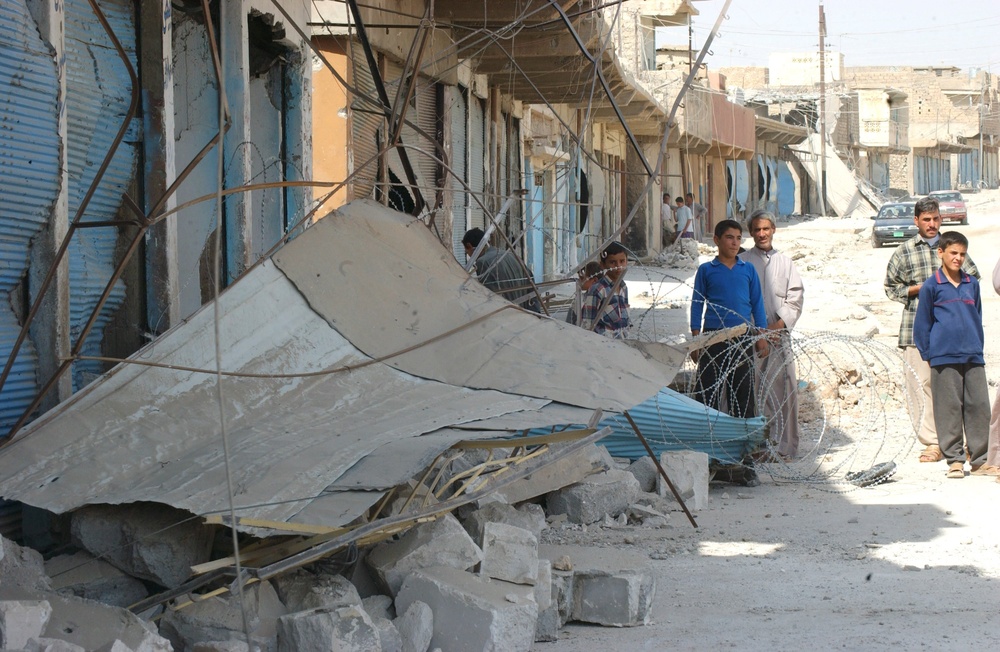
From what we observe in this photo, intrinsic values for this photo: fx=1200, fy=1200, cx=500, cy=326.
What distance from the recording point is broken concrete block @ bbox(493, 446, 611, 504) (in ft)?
18.7

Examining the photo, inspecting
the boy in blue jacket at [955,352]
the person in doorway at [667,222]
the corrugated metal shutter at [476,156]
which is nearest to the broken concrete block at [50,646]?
the boy in blue jacket at [955,352]

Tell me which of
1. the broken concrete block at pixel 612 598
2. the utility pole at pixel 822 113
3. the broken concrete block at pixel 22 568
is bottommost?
the broken concrete block at pixel 612 598

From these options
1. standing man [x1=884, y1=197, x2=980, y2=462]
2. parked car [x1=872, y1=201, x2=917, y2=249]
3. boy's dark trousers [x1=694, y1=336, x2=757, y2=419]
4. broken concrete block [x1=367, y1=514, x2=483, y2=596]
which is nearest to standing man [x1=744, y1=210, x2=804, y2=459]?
boy's dark trousers [x1=694, y1=336, x2=757, y2=419]

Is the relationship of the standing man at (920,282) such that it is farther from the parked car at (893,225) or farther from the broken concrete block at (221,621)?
the parked car at (893,225)

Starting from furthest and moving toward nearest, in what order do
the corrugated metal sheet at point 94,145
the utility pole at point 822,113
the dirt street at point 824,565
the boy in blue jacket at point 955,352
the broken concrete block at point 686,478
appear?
the utility pole at point 822,113, the boy in blue jacket at point 955,352, the broken concrete block at point 686,478, the corrugated metal sheet at point 94,145, the dirt street at point 824,565

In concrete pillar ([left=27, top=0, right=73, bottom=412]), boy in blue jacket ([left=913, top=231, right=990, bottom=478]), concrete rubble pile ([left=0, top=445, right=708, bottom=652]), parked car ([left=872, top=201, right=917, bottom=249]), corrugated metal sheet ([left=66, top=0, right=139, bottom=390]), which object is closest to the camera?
concrete rubble pile ([left=0, top=445, right=708, bottom=652])

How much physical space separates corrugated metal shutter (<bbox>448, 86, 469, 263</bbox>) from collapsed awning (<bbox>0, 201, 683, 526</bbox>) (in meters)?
7.96

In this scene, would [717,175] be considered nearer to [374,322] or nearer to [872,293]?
[872,293]

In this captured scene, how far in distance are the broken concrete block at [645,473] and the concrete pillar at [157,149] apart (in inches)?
105

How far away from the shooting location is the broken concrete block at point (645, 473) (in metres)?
6.71

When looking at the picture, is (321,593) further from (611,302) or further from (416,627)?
(611,302)

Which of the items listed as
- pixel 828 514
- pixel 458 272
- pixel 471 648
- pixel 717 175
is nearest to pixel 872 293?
pixel 828 514

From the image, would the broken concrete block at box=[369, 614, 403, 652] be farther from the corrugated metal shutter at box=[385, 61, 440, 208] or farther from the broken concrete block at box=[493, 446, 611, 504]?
the corrugated metal shutter at box=[385, 61, 440, 208]

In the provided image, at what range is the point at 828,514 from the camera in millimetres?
6559
